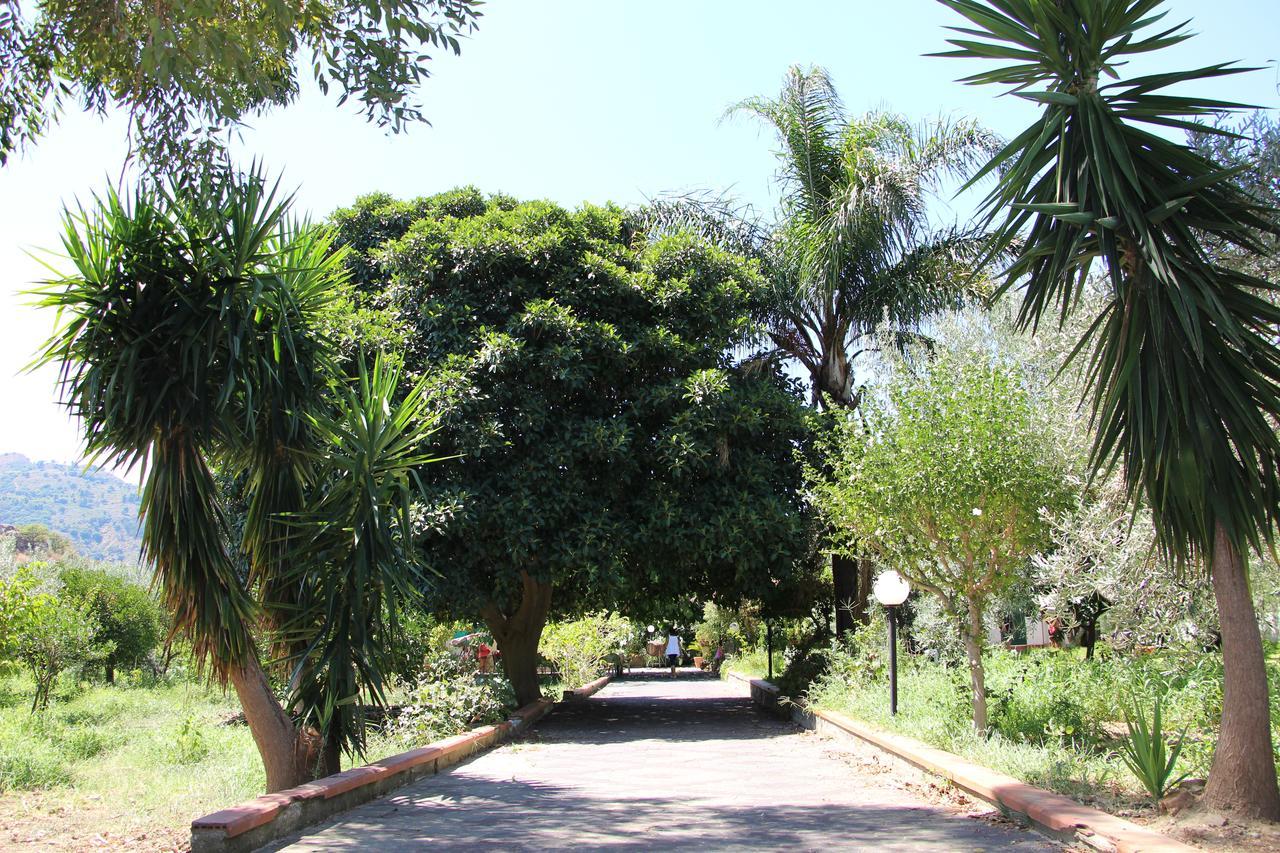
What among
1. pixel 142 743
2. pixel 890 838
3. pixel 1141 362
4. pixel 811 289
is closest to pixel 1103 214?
pixel 1141 362

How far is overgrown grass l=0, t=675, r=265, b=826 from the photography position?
9.20 metres

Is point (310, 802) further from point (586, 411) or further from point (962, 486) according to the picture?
point (586, 411)

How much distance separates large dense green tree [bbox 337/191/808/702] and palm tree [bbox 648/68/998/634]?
1.07 meters

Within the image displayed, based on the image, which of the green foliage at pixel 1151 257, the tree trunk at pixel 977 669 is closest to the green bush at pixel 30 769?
the tree trunk at pixel 977 669

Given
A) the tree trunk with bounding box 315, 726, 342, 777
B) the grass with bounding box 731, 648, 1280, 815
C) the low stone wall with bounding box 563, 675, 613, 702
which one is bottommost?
the low stone wall with bounding box 563, 675, 613, 702

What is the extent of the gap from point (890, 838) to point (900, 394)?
584 centimetres

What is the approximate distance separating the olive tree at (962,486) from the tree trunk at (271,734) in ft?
21.8

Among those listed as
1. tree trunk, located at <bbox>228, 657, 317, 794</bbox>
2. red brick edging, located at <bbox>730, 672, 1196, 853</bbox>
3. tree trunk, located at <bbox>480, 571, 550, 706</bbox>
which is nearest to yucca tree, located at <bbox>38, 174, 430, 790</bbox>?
tree trunk, located at <bbox>228, 657, 317, 794</bbox>

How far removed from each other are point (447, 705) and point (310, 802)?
6.34 meters

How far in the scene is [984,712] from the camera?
10.3 meters

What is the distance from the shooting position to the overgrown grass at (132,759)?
9203 millimetres

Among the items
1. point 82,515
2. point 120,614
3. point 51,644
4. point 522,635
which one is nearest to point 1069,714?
point 522,635

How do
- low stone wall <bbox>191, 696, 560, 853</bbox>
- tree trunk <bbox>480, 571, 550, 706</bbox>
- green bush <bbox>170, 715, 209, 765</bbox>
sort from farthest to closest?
tree trunk <bbox>480, 571, 550, 706</bbox>
green bush <bbox>170, 715, 209, 765</bbox>
low stone wall <bbox>191, 696, 560, 853</bbox>

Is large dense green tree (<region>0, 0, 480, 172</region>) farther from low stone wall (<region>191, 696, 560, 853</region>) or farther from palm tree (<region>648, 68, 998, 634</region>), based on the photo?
palm tree (<region>648, 68, 998, 634</region>)
